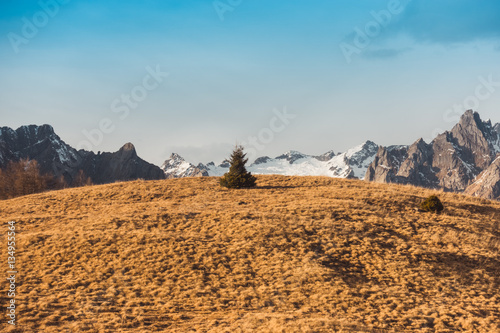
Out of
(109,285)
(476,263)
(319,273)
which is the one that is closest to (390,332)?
(319,273)

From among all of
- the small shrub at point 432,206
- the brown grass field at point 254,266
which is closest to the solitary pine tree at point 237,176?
the brown grass field at point 254,266

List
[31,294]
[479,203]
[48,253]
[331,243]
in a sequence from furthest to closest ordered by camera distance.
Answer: [479,203] → [331,243] → [48,253] → [31,294]

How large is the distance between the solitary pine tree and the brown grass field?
5.72m

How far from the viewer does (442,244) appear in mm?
23766

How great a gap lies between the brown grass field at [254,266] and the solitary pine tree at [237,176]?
572 centimetres

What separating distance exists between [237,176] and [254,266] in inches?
781

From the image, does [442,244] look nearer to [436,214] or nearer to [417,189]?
[436,214]

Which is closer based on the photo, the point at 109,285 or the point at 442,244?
the point at 109,285

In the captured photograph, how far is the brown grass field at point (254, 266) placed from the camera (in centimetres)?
1494

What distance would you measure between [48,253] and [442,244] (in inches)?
1050

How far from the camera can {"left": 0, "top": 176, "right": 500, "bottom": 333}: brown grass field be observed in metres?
14.9

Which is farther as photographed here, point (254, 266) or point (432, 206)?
point (432, 206)

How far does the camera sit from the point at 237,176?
127 feet

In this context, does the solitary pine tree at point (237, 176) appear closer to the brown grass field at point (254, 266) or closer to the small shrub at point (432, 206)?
the brown grass field at point (254, 266)
